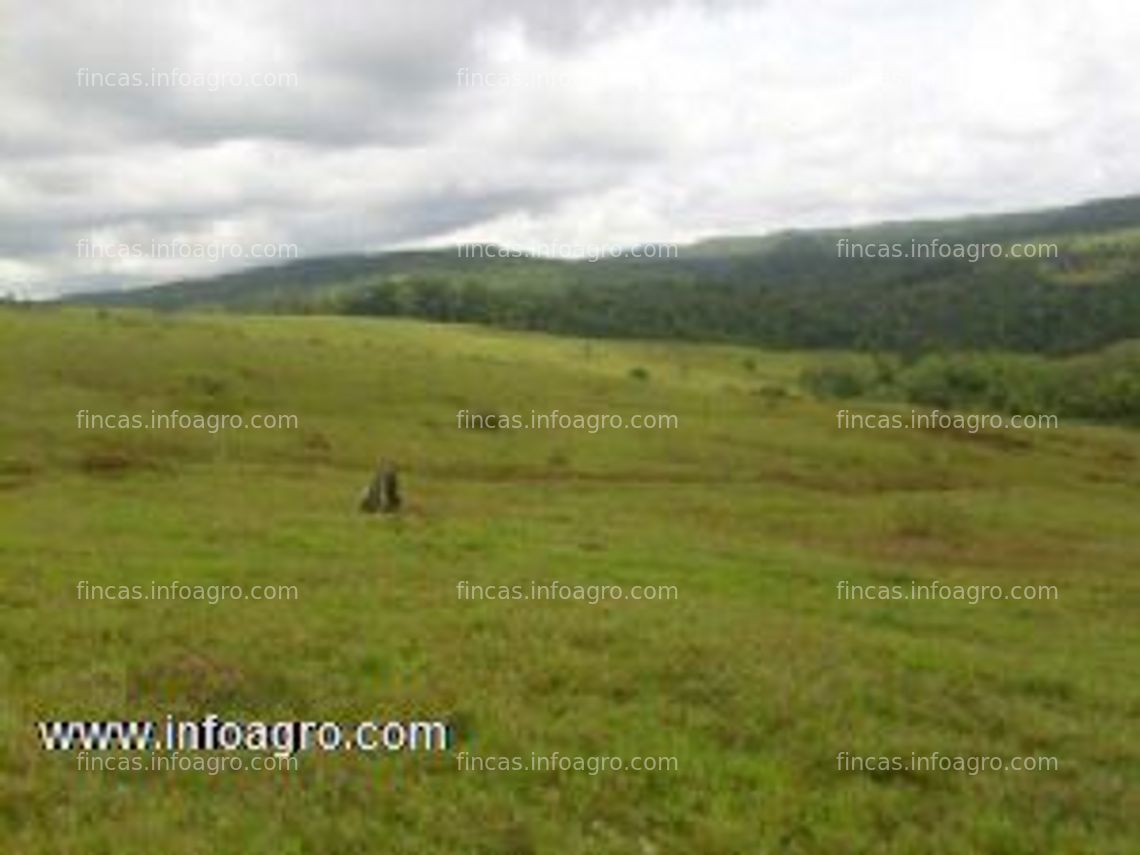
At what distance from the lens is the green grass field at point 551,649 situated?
1298 centimetres

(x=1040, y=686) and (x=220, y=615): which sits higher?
(x=220, y=615)

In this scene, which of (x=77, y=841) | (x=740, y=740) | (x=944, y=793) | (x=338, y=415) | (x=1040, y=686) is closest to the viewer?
(x=77, y=841)

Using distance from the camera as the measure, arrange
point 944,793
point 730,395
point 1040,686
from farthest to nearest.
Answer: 1. point 730,395
2. point 1040,686
3. point 944,793

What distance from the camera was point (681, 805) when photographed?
1338cm

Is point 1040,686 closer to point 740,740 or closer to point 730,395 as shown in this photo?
point 740,740

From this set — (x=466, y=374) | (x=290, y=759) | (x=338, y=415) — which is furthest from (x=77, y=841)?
(x=466, y=374)

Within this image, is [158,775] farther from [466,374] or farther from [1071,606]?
[466,374]

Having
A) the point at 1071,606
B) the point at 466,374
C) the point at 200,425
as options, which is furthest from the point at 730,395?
the point at 1071,606

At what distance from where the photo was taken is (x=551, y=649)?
18859mm

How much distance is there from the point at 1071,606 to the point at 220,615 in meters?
17.4

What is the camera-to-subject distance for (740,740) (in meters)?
15.6

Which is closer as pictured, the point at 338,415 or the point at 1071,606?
the point at 1071,606

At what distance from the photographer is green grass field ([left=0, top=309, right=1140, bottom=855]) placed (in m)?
13.0

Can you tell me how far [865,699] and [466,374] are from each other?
5758cm
